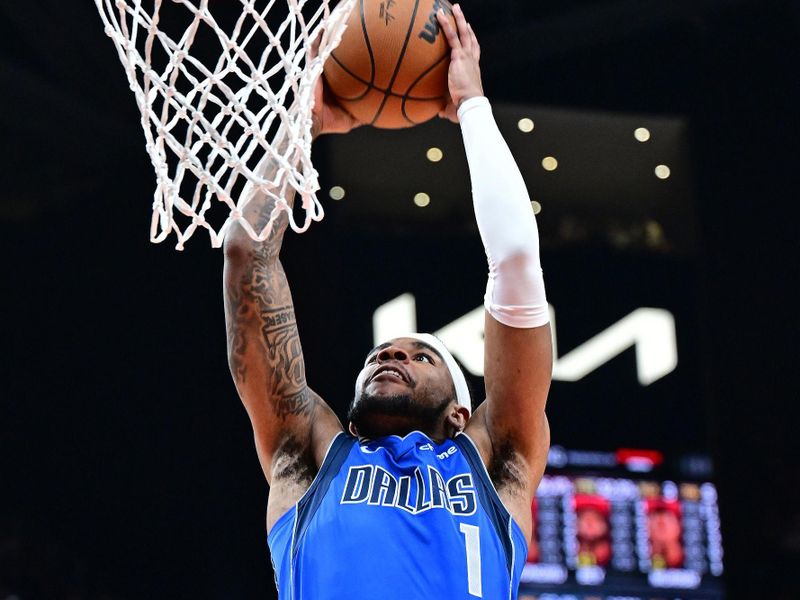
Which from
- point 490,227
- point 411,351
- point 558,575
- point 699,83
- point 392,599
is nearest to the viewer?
point 392,599

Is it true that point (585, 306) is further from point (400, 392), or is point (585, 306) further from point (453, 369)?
point (400, 392)

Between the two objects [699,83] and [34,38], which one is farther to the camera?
[699,83]

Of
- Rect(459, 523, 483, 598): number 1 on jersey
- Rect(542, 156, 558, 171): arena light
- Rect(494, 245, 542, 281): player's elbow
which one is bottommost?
Rect(459, 523, 483, 598): number 1 on jersey

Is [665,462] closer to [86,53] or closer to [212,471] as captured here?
[212,471]

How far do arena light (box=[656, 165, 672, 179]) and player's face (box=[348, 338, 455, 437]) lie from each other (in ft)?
15.7

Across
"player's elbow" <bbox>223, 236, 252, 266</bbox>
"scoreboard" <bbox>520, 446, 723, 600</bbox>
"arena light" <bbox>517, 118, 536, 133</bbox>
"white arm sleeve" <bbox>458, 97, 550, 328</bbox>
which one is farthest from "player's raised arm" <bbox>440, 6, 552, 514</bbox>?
"arena light" <bbox>517, 118, 536, 133</bbox>

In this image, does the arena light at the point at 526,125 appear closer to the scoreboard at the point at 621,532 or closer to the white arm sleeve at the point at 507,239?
the scoreboard at the point at 621,532

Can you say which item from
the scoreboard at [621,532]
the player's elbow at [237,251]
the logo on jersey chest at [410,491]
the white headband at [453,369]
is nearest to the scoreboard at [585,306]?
the scoreboard at [621,532]

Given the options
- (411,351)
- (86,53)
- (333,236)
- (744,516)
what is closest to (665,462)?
(744,516)

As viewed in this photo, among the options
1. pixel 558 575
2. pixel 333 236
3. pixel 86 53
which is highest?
pixel 86 53

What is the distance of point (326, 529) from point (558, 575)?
12.8 feet

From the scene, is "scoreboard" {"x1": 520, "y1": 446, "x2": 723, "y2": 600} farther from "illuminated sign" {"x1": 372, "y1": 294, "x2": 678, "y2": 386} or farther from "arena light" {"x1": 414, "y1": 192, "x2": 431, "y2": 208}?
"arena light" {"x1": 414, "y1": 192, "x2": 431, "y2": 208}

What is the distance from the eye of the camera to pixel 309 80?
2.63m

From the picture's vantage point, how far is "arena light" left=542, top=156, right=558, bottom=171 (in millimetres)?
7258
